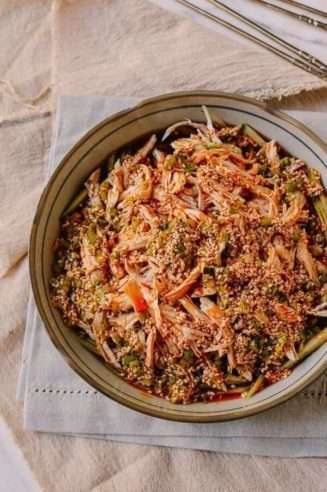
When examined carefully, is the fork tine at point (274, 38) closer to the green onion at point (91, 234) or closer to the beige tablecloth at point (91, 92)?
the beige tablecloth at point (91, 92)

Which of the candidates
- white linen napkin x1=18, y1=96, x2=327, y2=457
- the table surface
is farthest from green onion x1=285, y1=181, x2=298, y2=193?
the table surface

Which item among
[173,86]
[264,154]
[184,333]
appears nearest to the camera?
[184,333]

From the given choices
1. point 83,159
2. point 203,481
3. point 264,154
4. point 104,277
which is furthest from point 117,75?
point 203,481

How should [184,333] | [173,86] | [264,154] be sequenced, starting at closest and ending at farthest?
[184,333]
[264,154]
[173,86]

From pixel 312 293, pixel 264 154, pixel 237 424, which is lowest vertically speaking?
pixel 237 424

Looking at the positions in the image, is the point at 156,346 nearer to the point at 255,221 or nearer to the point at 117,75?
the point at 255,221

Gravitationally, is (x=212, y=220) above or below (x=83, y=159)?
below
